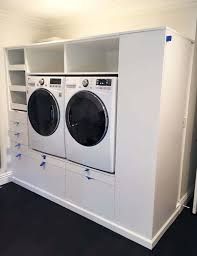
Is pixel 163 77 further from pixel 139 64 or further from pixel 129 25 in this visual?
pixel 129 25

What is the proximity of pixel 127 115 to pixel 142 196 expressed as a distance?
0.73 m

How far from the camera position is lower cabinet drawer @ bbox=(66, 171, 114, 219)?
232cm

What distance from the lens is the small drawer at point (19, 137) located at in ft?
10.1

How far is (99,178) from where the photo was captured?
235 centimetres

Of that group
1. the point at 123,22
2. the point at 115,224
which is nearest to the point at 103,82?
the point at 123,22

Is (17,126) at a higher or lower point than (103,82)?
lower

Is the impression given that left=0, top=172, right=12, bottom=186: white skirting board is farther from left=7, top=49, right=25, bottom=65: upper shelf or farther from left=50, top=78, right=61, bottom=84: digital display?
left=50, top=78, right=61, bottom=84: digital display

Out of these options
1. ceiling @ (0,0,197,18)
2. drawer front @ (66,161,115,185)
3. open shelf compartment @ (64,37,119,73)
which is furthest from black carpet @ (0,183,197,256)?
ceiling @ (0,0,197,18)

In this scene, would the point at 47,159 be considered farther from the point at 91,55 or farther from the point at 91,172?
the point at 91,55

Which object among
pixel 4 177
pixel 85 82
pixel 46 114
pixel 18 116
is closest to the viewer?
pixel 85 82

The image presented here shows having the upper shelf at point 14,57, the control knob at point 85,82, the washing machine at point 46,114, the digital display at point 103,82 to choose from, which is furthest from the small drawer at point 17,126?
the digital display at point 103,82

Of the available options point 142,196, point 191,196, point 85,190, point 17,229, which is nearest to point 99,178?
point 85,190

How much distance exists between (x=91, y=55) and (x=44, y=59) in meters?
0.73

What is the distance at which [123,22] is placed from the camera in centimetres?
278
